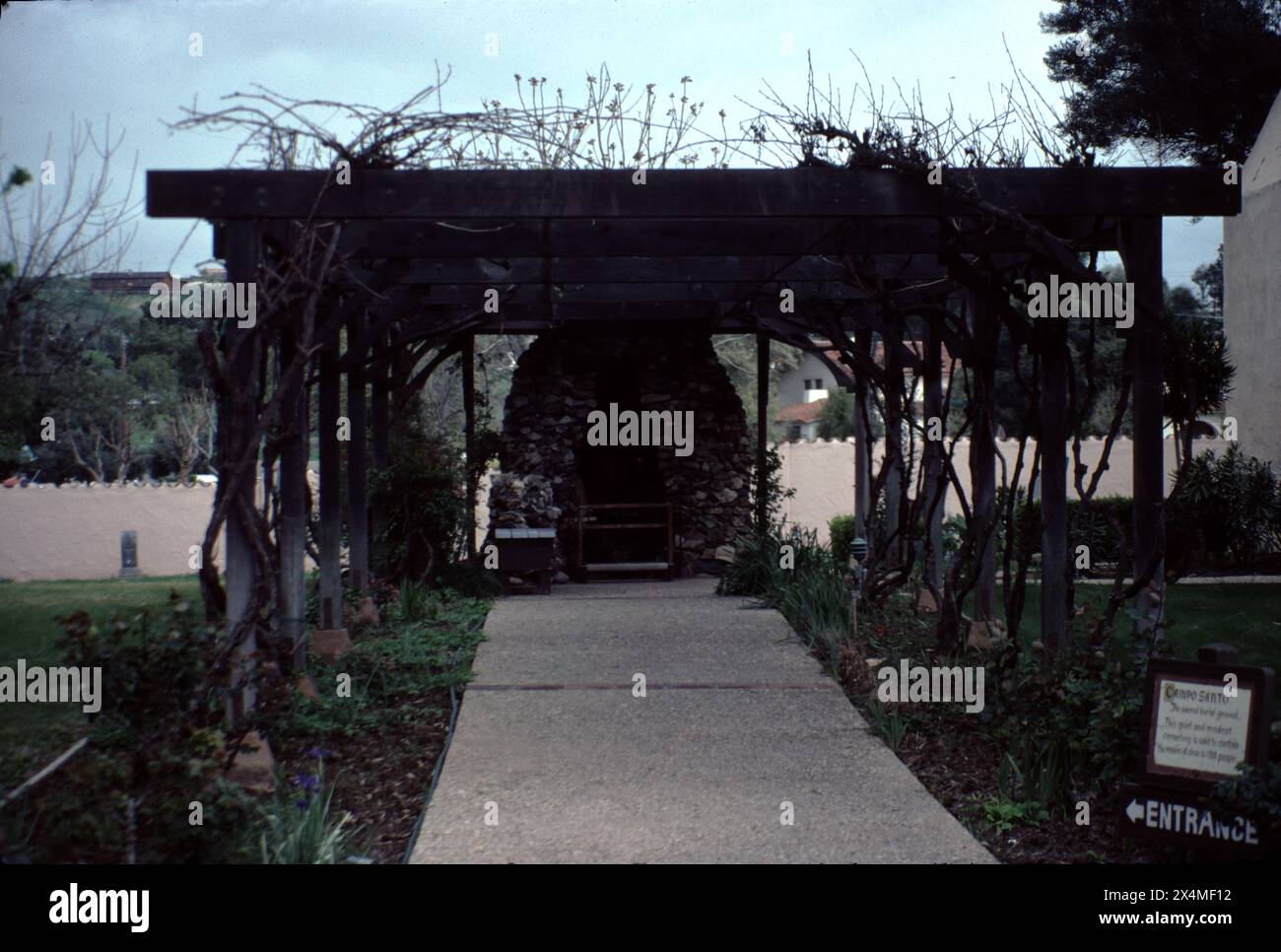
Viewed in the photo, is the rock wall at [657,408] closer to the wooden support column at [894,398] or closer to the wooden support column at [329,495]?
the wooden support column at [894,398]

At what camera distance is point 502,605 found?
437 inches

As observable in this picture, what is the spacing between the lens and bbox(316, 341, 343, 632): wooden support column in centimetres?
802

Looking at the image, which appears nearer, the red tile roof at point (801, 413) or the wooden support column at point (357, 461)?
the wooden support column at point (357, 461)

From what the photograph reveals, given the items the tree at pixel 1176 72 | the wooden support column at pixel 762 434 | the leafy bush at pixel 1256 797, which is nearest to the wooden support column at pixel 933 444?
the leafy bush at pixel 1256 797

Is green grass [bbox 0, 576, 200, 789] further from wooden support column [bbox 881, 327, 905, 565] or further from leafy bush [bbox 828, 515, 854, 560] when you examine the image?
leafy bush [bbox 828, 515, 854, 560]

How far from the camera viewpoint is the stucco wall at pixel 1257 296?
12.8 m

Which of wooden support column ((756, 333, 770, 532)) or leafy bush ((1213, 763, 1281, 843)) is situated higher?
wooden support column ((756, 333, 770, 532))

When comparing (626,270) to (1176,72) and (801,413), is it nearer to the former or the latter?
(1176,72)

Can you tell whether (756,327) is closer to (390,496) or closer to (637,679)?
(390,496)

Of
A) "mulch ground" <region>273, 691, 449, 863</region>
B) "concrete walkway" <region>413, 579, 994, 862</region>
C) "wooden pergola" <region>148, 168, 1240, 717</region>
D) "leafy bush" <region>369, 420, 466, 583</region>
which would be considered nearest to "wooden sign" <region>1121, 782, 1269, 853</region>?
"concrete walkway" <region>413, 579, 994, 862</region>

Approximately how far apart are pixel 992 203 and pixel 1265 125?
9.21 m

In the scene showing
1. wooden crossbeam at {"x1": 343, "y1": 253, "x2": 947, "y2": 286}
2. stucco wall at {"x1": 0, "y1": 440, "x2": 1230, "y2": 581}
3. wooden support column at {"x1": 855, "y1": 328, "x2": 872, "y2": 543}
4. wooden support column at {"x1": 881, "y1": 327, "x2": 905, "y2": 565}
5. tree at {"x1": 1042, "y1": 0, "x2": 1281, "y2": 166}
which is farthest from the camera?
stucco wall at {"x1": 0, "y1": 440, "x2": 1230, "y2": 581}

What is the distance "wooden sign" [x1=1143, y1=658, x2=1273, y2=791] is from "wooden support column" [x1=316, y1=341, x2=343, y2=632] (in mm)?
5357

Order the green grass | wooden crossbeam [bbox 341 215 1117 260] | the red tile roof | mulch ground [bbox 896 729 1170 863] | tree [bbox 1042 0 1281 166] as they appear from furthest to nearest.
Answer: the red tile roof, tree [bbox 1042 0 1281 166], wooden crossbeam [bbox 341 215 1117 260], the green grass, mulch ground [bbox 896 729 1170 863]
